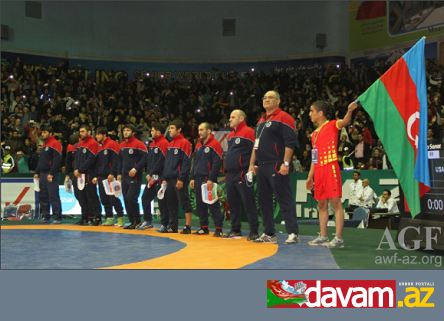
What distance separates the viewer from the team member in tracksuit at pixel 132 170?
36.8 feet

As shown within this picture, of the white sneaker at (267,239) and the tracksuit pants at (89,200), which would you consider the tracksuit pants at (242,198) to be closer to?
the white sneaker at (267,239)

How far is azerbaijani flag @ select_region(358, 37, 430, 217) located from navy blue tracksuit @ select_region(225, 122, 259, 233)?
8.06 feet

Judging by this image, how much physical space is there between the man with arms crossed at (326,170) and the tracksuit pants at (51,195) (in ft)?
24.7

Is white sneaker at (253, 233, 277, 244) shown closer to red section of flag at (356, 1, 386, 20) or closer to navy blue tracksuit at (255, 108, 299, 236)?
navy blue tracksuit at (255, 108, 299, 236)

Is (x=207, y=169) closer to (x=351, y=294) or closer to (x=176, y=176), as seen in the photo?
(x=176, y=176)

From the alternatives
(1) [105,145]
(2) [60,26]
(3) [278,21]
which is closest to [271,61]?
(3) [278,21]

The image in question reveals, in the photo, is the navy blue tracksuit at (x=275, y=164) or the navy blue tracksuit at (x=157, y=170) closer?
the navy blue tracksuit at (x=275, y=164)

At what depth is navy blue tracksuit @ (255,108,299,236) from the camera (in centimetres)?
789

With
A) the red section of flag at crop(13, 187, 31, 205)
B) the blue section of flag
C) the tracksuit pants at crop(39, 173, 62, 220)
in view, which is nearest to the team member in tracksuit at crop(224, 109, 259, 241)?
the blue section of flag

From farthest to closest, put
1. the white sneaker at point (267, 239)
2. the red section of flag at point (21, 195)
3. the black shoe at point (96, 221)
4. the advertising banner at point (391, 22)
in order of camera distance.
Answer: the advertising banner at point (391, 22)
the red section of flag at point (21, 195)
the black shoe at point (96, 221)
the white sneaker at point (267, 239)

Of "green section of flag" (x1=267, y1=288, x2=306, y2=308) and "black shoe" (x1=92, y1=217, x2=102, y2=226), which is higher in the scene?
"green section of flag" (x1=267, y1=288, x2=306, y2=308)

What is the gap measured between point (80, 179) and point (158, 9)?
1749 centimetres

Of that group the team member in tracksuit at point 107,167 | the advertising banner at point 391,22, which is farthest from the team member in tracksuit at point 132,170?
the advertising banner at point 391,22

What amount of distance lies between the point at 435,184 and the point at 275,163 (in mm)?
2234
